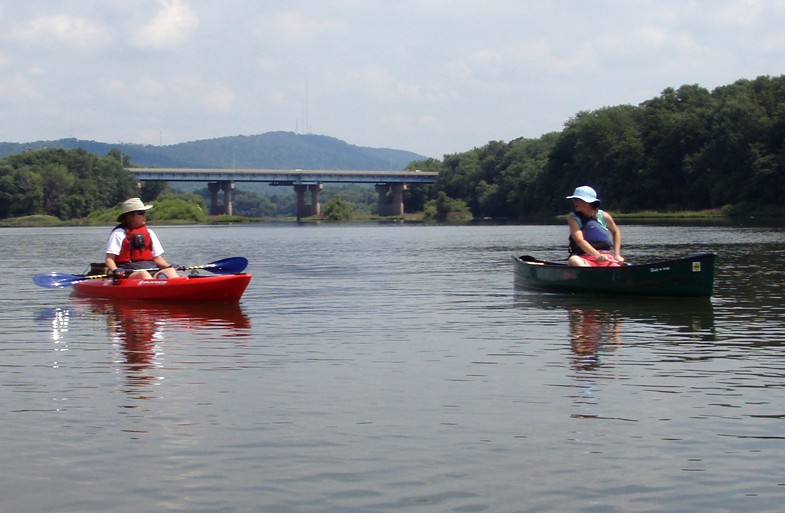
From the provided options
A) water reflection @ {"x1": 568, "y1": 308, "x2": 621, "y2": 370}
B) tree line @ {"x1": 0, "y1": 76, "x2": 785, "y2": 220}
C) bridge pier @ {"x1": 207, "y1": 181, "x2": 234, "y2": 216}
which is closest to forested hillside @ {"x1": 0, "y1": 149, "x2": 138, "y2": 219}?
tree line @ {"x1": 0, "y1": 76, "x2": 785, "y2": 220}

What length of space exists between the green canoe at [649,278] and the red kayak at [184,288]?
6038mm

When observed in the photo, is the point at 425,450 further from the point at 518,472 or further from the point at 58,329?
the point at 58,329

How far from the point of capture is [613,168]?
391ft

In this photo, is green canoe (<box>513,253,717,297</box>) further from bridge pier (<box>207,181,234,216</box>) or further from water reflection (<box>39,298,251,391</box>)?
bridge pier (<box>207,181,234,216</box>)

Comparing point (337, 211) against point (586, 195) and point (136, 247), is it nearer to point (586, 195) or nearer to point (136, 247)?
point (136, 247)

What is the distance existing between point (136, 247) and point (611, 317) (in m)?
9.11

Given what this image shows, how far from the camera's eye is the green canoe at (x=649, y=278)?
62.2 ft

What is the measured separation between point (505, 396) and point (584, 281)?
1026 centimetres

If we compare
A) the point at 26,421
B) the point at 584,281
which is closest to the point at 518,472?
the point at 26,421

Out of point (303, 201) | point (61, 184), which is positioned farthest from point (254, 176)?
point (61, 184)

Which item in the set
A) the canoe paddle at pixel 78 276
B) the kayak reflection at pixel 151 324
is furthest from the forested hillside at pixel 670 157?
the kayak reflection at pixel 151 324

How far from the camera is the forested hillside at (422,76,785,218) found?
96.4 meters

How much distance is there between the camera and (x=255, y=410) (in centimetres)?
977

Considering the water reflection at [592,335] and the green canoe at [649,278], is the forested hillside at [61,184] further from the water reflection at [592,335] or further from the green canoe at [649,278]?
the water reflection at [592,335]
